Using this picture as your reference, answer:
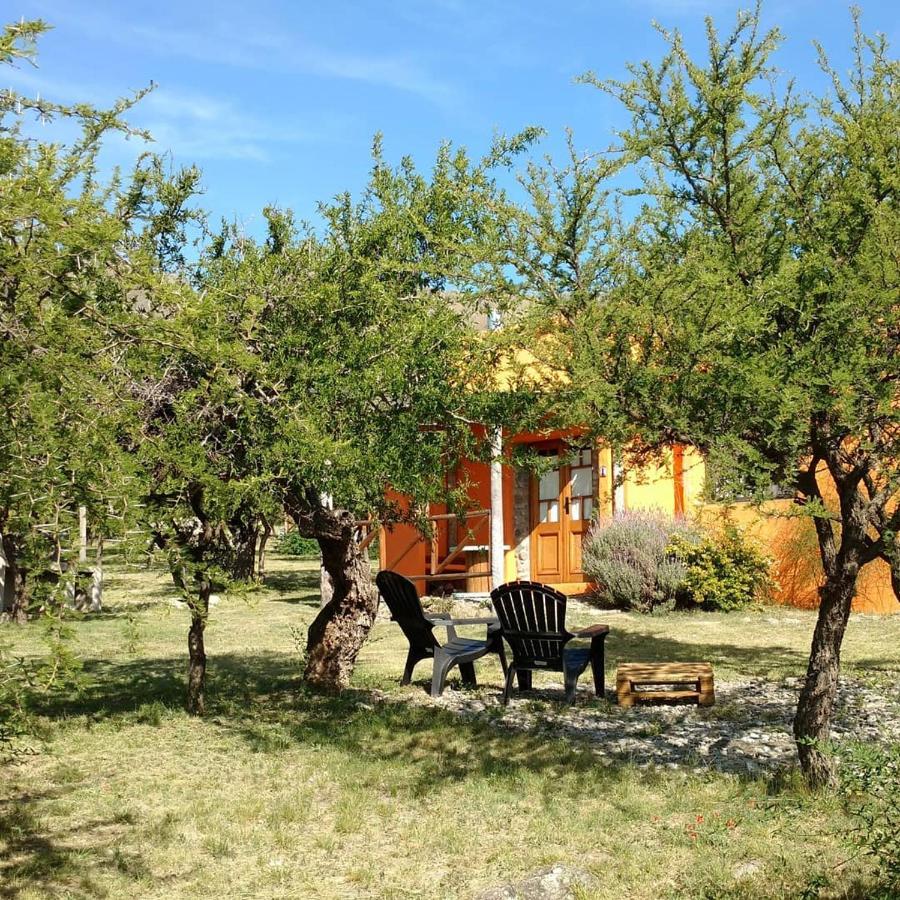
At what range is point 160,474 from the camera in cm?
666

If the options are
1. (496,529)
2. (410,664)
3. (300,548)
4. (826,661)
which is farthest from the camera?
(300,548)

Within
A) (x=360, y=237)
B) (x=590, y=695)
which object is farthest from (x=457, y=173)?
(x=590, y=695)

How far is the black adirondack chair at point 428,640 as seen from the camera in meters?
8.43

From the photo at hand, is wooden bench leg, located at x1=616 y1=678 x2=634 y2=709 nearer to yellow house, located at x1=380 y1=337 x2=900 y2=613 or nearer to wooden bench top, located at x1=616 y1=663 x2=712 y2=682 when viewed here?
wooden bench top, located at x1=616 y1=663 x2=712 y2=682

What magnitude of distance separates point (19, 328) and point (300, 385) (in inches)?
109

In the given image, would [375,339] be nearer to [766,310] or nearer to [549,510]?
[766,310]

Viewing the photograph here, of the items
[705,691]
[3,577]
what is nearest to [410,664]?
[705,691]

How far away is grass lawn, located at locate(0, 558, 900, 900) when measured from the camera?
15.0 feet

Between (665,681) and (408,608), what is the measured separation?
209 centimetres

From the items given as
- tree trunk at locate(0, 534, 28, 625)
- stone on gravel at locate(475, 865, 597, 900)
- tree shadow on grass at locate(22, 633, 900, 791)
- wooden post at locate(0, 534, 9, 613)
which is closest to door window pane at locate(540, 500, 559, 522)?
tree shadow on grass at locate(22, 633, 900, 791)

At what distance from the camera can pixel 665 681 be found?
7895 mm

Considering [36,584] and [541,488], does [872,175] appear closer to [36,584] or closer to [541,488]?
[36,584]

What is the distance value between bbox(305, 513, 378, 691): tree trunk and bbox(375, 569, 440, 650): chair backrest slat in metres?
0.24

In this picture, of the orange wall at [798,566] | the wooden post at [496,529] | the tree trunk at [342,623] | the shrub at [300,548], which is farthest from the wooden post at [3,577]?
the shrub at [300,548]
